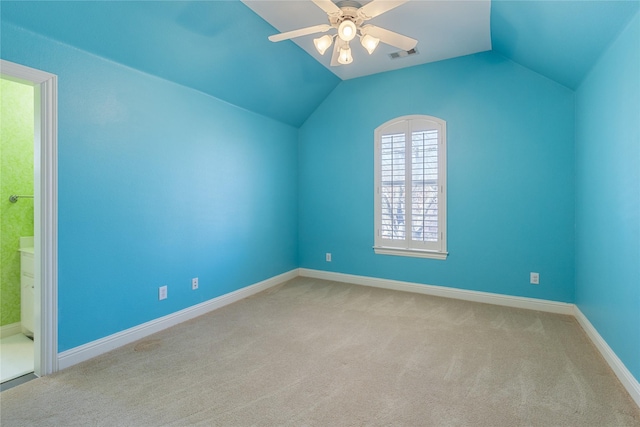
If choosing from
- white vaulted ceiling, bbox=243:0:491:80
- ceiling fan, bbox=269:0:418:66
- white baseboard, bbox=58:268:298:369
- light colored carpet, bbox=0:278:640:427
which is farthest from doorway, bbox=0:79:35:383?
ceiling fan, bbox=269:0:418:66

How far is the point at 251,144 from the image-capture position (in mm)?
3953

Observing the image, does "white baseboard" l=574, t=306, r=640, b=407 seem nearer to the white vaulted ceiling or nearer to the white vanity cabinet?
the white vaulted ceiling

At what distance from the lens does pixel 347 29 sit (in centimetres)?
212

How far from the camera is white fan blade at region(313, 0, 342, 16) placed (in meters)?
1.99

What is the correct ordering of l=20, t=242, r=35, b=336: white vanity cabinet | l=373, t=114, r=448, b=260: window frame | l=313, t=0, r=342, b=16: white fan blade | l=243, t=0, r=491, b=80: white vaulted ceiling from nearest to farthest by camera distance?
1. l=313, t=0, r=342, b=16: white fan blade
2. l=243, t=0, r=491, b=80: white vaulted ceiling
3. l=20, t=242, r=35, b=336: white vanity cabinet
4. l=373, t=114, r=448, b=260: window frame

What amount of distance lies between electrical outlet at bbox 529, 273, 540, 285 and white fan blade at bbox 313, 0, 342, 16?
127 inches

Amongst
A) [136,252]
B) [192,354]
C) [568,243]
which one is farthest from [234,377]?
[568,243]

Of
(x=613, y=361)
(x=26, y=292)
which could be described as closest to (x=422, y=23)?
(x=613, y=361)

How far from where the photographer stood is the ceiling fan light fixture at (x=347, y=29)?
210 cm

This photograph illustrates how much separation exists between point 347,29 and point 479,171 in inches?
92.9

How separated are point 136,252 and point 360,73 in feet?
11.0

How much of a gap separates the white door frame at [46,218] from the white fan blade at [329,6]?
1833 mm

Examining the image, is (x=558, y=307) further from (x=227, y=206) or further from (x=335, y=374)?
(x=227, y=206)

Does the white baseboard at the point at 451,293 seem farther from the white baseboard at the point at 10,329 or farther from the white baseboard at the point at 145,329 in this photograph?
the white baseboard at the point at 10,329
